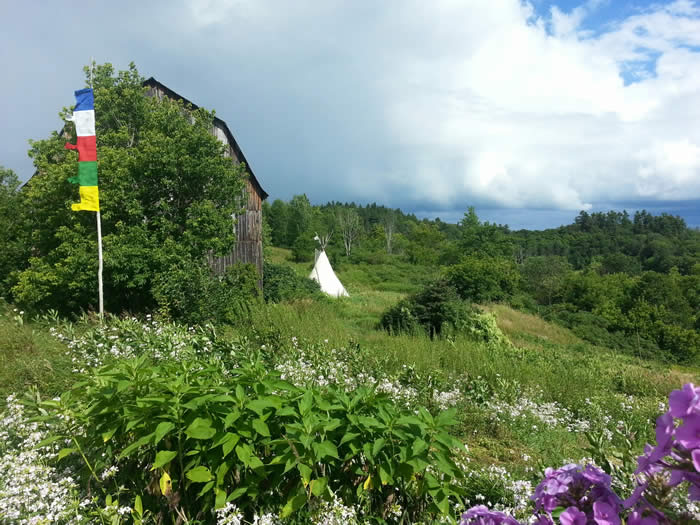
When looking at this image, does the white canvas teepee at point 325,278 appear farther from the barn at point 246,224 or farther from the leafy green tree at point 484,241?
the leafy green tree at point 484,241

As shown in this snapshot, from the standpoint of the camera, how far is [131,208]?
33.6ft

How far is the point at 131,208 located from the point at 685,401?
444 inches

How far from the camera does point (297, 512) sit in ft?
7.47

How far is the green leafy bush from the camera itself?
201 centimetres

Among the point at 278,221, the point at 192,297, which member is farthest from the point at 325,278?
the point at 278,221

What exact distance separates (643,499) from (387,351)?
6.26m

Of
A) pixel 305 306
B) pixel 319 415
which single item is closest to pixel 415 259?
pixel 305 306

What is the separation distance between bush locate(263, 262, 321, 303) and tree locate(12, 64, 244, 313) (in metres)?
6.91

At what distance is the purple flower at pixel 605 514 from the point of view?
929 millimetres

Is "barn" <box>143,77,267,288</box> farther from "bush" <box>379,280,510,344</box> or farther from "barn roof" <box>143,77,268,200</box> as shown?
"bush" <box>379,280,510,344</box>

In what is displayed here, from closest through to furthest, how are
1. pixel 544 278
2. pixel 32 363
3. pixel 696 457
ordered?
pixel 696 457 < pixel 32 363 < pixel 544 278

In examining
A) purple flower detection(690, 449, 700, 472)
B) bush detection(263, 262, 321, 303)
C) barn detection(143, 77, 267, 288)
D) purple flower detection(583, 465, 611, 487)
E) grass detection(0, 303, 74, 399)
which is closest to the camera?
purple flower detection(690, 449, 700, 472)

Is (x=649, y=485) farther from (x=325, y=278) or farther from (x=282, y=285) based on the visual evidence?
(x=325, y=278)

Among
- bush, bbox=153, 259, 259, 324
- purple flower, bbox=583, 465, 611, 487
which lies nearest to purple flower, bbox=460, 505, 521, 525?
purple flower, bbox=583, 465, 611, 487
